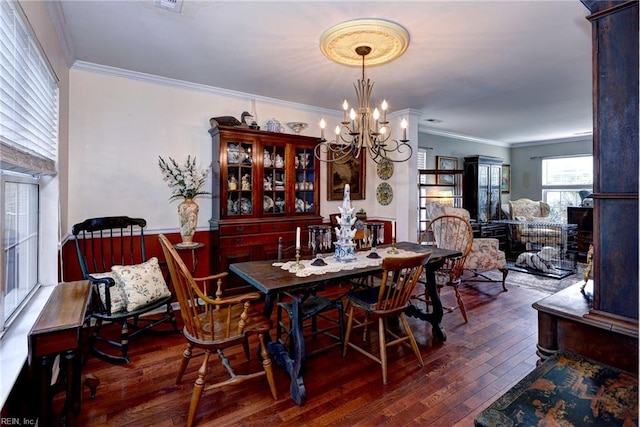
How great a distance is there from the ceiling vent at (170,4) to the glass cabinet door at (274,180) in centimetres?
176

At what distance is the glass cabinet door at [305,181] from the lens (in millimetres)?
4055

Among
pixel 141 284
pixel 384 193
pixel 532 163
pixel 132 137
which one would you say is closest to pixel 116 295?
pixel 141 284

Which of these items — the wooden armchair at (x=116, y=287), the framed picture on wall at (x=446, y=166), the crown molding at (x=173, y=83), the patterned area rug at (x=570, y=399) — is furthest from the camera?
the framed picture on wall at (x=446, y=166)

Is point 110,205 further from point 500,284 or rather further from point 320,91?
point 500,284

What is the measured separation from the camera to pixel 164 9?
2.14m

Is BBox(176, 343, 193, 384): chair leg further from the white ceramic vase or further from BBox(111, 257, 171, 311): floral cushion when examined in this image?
the white ceramic vase

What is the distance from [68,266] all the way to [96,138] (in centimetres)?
123

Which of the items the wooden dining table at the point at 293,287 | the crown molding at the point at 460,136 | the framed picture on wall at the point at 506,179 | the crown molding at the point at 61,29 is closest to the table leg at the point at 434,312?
the wooden dining table at the point at 293,287

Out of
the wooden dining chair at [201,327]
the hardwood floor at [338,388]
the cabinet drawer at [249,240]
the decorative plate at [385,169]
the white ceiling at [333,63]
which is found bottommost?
the hardwood floor at [338,388]

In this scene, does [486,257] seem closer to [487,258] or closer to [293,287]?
[487,258]

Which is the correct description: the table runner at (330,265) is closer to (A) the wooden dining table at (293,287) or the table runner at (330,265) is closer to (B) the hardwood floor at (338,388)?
(A) the wooden dining table at (293,287)

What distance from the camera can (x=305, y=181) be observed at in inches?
162

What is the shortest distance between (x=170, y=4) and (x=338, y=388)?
2.71 metres

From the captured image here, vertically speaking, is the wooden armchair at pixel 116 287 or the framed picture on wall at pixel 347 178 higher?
the framed picture on wall at pixel 347 178
